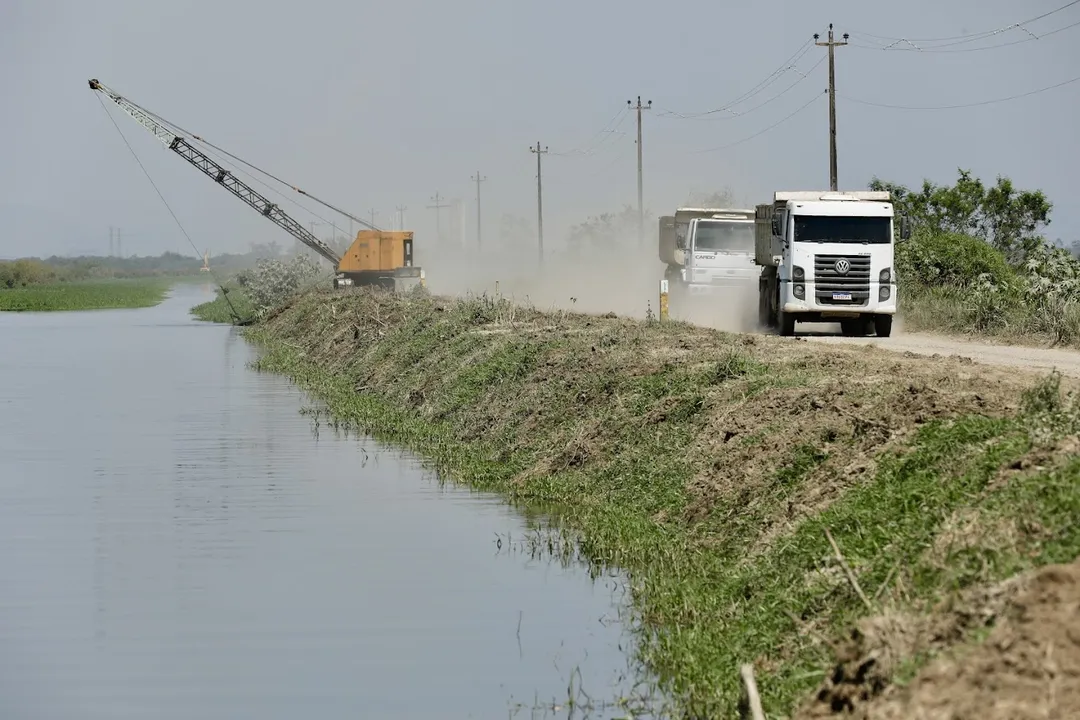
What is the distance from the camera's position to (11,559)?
1625 cm

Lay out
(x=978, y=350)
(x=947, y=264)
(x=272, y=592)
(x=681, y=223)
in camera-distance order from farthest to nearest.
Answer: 1. (x=681, y=223)
2. (x=947, y=264)
3. (x=978, y=350)
4. (x=272, y=592)

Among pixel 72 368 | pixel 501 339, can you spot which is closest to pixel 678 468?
pixel 501 339

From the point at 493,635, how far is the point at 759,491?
11.5ft

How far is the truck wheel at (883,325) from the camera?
111ft

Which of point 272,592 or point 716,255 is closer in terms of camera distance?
point 272,592

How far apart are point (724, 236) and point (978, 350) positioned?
50.6 feet

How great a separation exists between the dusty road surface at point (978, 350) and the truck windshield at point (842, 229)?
6.73 ft

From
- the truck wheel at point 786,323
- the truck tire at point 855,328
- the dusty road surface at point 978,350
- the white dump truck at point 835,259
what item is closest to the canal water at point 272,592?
the dusty road surface at point 978,350

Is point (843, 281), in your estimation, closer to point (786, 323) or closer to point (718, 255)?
point (786, 323)

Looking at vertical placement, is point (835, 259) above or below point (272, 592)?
above

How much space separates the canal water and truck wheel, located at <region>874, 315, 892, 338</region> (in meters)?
12.7


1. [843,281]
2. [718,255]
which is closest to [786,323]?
[843,281]

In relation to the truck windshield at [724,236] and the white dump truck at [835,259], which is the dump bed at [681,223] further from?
the white dump truck at [835,259]

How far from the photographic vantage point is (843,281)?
3366 cm
